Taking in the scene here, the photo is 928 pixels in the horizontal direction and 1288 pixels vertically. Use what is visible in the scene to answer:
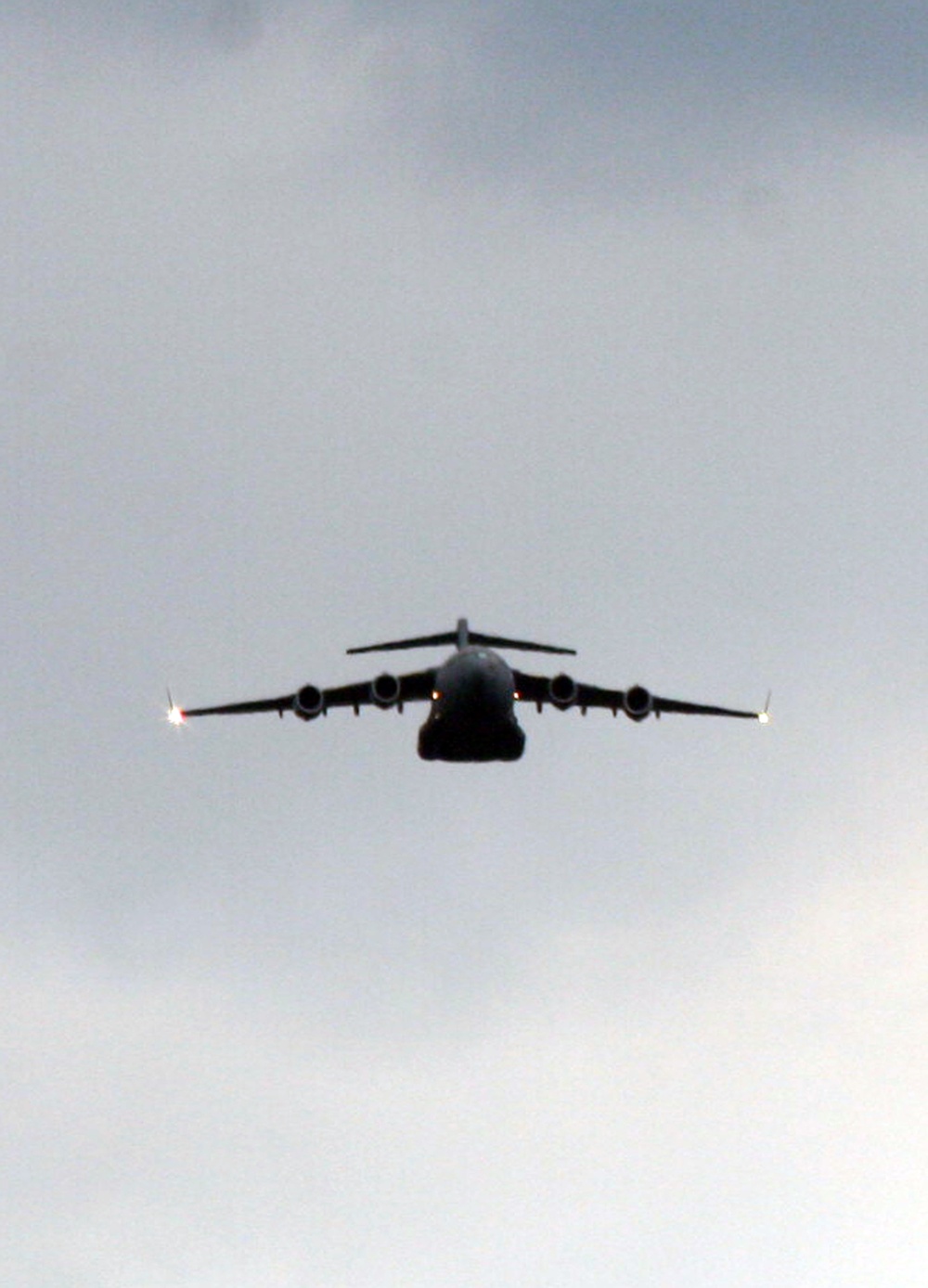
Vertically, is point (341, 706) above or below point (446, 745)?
above

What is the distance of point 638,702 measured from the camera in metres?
43.2

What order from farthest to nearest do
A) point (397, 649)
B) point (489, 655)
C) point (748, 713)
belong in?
point (748, 713) < point (397, 649) < point (489, 655)

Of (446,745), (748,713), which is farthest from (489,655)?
(748,713)

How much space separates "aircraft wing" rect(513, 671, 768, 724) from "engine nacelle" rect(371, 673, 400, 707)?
3.09m

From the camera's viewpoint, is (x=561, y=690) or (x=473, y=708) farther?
(x=561, y=690)

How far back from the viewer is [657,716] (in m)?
45.5

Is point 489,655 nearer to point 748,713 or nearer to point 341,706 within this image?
point 341,706

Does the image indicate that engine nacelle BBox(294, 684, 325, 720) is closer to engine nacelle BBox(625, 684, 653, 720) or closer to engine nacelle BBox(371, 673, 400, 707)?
engine nacelle BBox(371, 673, 400, 707)

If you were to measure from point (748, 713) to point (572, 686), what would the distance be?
23.3ft

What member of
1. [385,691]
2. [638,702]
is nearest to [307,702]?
[385,691]

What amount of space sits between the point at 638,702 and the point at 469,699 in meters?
5.11

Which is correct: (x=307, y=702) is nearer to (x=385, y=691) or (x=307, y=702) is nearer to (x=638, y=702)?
(x=385, y=691)

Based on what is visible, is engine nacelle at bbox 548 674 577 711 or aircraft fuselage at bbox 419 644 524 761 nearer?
aircraft fuselage at bbox 419 644 524 761

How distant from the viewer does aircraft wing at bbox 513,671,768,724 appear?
4203 cm
